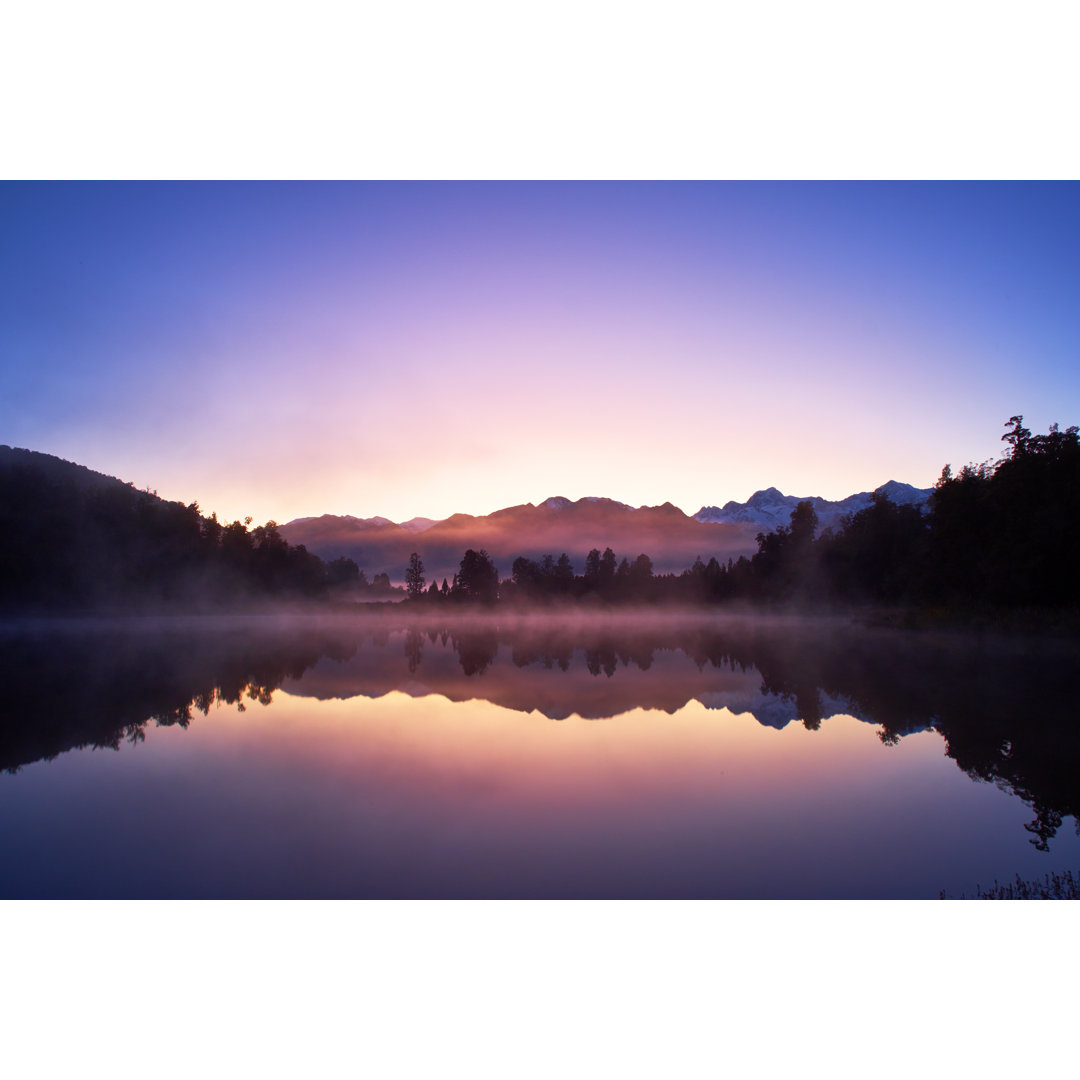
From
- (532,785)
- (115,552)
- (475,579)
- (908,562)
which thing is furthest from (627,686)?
(475,579)

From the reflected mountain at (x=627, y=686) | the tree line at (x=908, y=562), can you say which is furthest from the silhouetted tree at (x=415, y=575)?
the reflected mountain at (x=627, y=686)

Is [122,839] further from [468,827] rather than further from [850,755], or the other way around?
[850,755]

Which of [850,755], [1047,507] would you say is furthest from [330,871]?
[1047,507]

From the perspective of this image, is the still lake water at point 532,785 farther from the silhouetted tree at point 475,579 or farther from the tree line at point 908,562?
the silhouetted tree at point 475,579

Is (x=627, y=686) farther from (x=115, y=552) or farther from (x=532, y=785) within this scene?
(x=115, y=552)

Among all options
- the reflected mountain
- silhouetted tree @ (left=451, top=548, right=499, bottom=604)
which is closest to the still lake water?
the reflected mountain

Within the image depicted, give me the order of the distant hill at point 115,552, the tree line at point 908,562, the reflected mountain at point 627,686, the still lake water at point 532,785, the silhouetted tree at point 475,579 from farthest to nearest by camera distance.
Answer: the silhouetted tree at point 475,579 < the distant hill at point 115,552 < the tree line at point 908,562 < the reflected mountain at point 627,686 < the still lake water at point 532,785

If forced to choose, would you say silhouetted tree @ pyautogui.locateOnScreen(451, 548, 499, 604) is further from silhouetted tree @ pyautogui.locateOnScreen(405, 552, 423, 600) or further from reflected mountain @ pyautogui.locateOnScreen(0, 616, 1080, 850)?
reflected mountain @ pyautogui.locateOnScreen(0, 616, 1080, 850)
